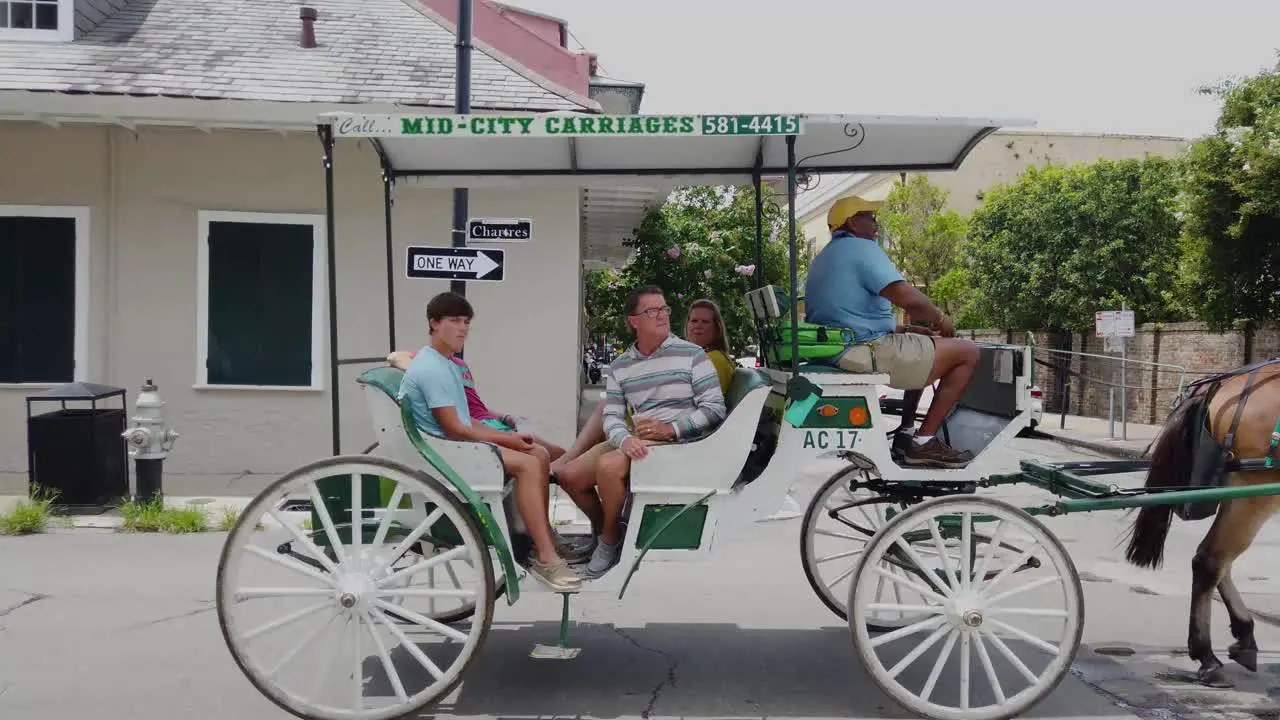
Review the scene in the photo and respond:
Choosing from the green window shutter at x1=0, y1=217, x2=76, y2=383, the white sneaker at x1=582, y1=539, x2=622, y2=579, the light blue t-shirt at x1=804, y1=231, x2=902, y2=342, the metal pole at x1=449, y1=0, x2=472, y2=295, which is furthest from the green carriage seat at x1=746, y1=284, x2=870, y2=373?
the green window shutter at x1=0, y1=217, x2=76, y2=383

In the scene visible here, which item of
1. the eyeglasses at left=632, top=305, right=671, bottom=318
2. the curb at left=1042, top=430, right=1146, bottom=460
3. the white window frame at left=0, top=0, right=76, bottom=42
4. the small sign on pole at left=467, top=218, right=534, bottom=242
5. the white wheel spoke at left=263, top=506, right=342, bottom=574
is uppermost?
the white window frame at left=0, top=0, right=76, bottom=42

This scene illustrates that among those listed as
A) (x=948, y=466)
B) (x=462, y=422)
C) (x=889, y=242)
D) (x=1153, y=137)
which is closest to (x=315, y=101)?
(x=462, y=422)

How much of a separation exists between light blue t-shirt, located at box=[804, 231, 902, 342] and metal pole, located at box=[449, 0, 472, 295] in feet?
13.2

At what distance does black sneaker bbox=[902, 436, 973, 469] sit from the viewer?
4.86m

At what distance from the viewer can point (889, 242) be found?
39719 mm

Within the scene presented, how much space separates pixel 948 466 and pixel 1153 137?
4447 centimetres

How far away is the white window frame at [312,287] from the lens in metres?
11.6

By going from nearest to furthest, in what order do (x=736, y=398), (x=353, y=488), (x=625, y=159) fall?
(x=353, y=488) < (x=736, y=398) < (x=625, y=159)

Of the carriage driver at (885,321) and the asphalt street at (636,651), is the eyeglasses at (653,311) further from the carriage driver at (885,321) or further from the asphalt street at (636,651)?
the asphalt street at (636,651)

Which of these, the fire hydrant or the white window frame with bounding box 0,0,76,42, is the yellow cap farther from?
the white window frame with bounding box 0,0,76,42

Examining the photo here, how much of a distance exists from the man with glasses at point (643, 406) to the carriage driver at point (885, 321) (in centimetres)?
70

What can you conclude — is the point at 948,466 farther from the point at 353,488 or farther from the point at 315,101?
the point at 315,101

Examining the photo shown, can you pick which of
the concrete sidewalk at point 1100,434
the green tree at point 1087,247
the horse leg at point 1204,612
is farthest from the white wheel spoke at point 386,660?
the green tree at point 1087,247

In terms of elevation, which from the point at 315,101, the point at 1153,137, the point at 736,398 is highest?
the point at 1153,137
